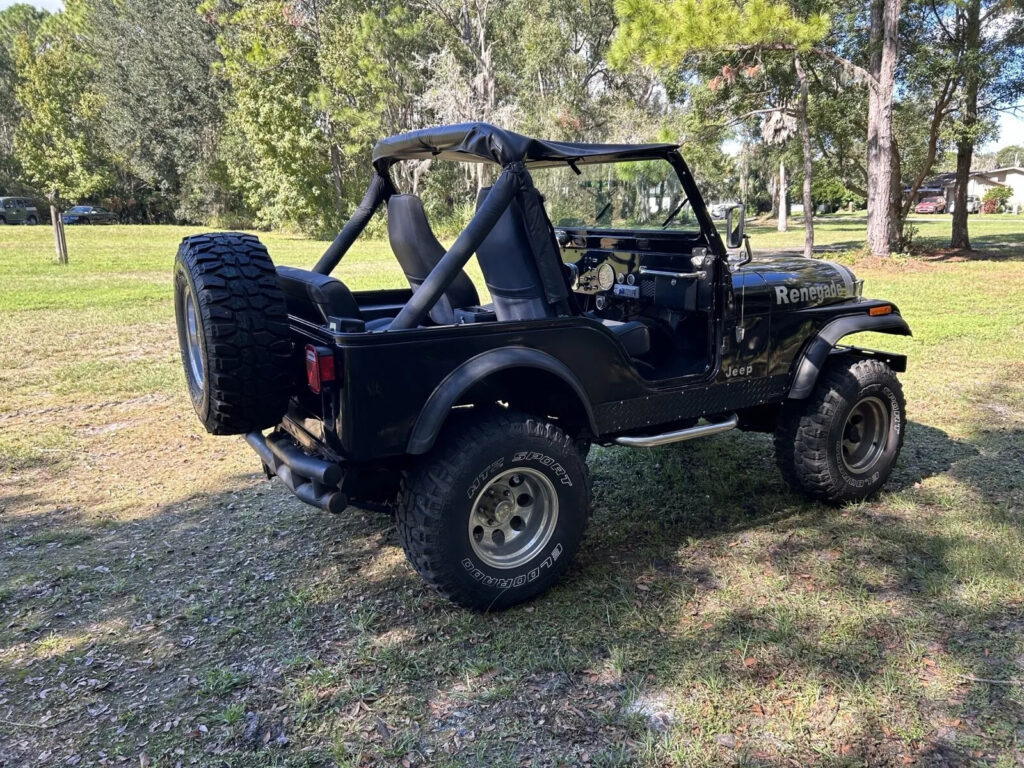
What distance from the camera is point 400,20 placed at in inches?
1113

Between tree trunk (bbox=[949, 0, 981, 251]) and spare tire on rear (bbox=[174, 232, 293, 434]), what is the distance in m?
→ 17.7

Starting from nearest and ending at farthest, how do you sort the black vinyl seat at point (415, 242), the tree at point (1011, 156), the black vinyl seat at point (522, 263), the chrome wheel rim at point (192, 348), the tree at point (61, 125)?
the black vinyl seat at point (522, 263)
the chrome wheel rim at point (192, 348)
the black vinyl seat at point (415, 242)
the tree at point (61, 125)
the tree at point (1011, 156)

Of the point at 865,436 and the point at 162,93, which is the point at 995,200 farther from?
the point at 865,436

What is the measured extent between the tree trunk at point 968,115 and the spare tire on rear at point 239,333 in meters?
17.7

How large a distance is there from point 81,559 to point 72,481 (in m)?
1.29

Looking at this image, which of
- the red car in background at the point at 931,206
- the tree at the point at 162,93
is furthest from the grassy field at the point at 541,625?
the red car in background at the point at 931,206

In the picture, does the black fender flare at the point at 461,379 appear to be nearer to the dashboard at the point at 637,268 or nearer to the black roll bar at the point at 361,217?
the dashboard at the point at 637,268

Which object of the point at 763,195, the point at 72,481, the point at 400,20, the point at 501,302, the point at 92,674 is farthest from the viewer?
the point at 763,195

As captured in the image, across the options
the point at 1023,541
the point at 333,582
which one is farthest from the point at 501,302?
the point at 1023,541

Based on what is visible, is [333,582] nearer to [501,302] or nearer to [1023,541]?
[501,302]

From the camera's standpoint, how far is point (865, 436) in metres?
4.43

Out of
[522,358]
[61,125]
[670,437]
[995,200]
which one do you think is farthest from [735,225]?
[995,200]

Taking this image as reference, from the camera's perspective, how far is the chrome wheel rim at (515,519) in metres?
3.24

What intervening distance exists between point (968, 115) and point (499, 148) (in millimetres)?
18530
